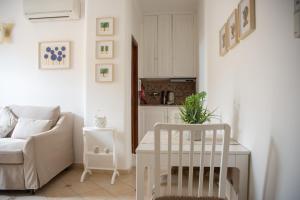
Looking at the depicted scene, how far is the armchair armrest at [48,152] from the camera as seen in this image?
224cm

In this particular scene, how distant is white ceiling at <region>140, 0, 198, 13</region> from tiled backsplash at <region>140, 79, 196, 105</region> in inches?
57.9

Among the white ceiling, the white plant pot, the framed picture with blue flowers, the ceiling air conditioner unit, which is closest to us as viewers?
the white plant pot

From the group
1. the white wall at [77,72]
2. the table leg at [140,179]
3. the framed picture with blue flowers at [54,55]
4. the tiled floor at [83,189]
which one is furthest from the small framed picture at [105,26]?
the table leg at [140,179]

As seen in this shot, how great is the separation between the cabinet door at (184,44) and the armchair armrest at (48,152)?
246 cm

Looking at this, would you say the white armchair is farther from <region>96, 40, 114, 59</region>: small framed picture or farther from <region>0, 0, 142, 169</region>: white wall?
<region>96, 40, 114, 59</region>: small framed picture

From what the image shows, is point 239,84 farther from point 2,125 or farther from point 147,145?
point 2,125

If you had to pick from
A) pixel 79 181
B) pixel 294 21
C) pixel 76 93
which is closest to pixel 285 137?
pixel 294 21

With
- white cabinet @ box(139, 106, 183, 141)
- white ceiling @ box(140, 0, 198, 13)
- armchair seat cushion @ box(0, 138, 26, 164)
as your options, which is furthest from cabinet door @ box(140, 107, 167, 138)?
armchair seat cushion @ box(0, 138, 26, 164)

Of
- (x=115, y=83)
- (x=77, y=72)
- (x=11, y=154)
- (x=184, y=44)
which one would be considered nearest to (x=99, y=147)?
(x=115, y=83)

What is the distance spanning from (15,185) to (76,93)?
57.7 inches

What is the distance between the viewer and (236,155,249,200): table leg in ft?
4.40

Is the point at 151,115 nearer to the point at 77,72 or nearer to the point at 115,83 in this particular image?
the point at 115,83

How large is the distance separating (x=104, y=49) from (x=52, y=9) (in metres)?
1.05

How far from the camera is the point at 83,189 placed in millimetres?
2439
